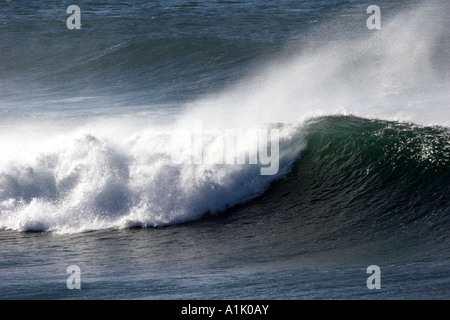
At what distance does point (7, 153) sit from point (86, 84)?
307 inches

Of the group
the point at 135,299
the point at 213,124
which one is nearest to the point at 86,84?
the point at 213,124

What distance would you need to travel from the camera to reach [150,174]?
1164cm

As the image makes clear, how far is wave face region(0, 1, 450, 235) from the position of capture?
1133cm
